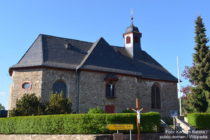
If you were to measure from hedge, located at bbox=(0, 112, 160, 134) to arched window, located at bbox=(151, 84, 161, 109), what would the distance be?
474 inches

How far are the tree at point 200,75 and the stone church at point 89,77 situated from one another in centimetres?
392

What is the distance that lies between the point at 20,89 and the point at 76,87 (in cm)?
512

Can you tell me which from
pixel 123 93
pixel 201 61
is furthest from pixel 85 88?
pixel 201 61

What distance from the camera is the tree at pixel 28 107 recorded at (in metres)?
19.7

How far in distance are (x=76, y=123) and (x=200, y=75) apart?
15.9 metres

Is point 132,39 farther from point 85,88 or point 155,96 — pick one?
point 85,88

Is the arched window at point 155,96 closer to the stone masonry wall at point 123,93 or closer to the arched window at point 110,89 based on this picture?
the stone masonry wall at point 123,93

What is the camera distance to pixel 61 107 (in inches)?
776

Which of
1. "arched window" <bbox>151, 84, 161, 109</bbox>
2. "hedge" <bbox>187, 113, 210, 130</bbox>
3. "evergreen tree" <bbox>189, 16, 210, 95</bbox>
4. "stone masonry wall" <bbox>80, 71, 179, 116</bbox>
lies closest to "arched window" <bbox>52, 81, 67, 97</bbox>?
"stone masonry wall" <bbox>80, 71, 179, 116</bbox>

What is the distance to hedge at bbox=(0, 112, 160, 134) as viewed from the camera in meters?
15.4

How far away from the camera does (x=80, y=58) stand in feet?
85.8

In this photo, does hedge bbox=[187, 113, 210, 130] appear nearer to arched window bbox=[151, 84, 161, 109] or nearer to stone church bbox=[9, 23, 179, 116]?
stone church bbox=[9, 23, 179, 116]

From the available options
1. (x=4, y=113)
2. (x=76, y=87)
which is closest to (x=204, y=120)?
(x=76, y=87)

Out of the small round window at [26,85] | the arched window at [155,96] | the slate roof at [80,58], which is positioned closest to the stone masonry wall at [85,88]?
the small round window at [26,85]
